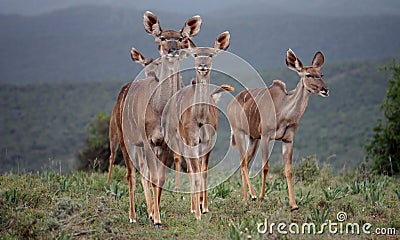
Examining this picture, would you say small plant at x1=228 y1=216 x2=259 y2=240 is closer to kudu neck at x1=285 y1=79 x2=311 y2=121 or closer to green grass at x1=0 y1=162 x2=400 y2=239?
green grass at x1=0 y1=162 x2=400 y2=239

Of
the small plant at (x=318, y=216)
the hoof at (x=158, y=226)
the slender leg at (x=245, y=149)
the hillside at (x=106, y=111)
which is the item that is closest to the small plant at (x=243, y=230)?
the small plant at (x=318, y=216)

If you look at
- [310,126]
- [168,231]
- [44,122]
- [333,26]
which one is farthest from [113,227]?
[333,26]

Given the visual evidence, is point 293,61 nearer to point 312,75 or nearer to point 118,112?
point 312,75

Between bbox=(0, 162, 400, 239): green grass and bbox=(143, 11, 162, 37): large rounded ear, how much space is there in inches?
98.5

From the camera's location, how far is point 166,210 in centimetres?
893

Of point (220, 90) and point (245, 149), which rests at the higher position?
point (220, 90)

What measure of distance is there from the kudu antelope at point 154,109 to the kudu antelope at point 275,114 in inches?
69.3

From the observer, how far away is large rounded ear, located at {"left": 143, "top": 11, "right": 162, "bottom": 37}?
330 inches

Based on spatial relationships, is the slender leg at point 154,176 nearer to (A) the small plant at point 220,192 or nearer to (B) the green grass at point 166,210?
(B) the green grass at point 166,210

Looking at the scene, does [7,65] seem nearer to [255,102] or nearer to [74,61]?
[74,61]

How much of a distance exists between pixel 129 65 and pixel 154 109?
103025 millimetres

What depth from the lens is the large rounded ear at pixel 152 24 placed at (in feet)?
27.5

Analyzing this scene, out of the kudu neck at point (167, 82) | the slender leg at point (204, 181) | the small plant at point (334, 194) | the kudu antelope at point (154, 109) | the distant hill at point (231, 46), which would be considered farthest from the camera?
the distant hill at point (231, 46)

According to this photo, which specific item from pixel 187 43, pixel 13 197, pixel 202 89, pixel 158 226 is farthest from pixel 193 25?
pixel 13 197
